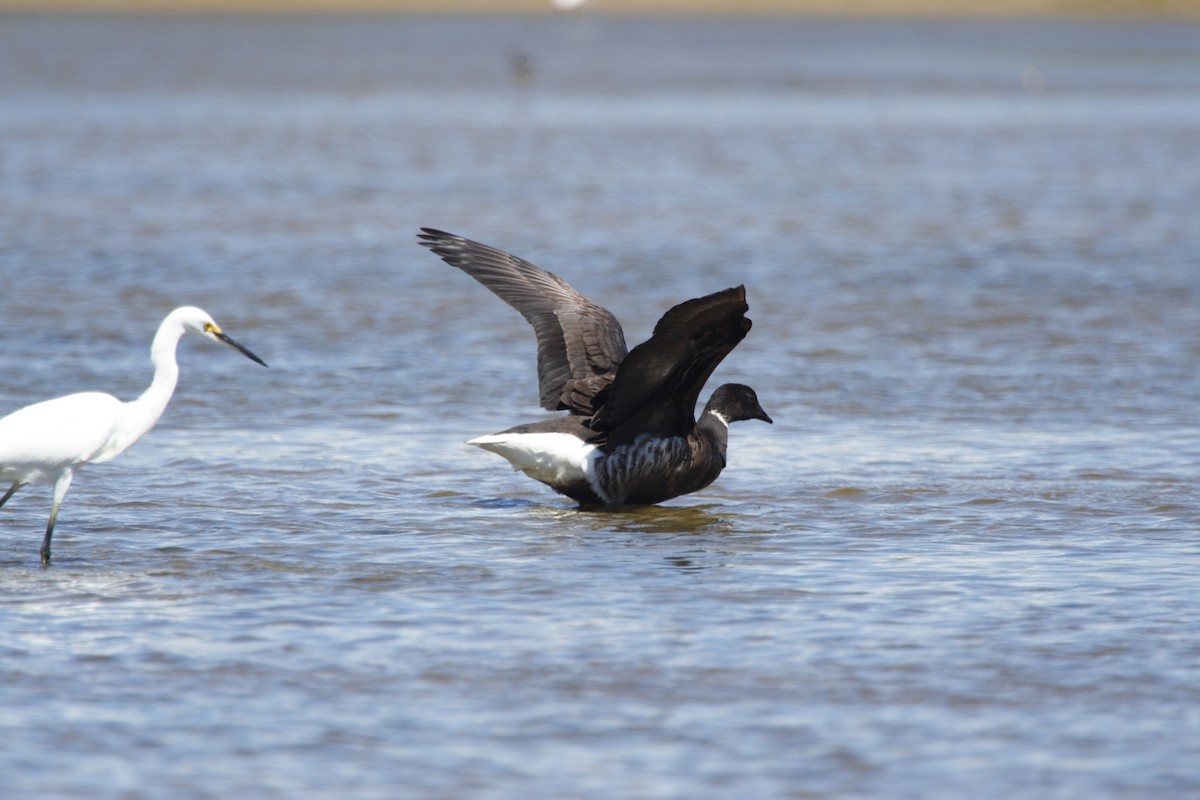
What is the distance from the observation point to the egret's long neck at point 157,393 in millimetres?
7922

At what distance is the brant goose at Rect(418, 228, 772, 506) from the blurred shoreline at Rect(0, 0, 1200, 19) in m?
97.9

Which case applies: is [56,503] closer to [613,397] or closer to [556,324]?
[613,397]

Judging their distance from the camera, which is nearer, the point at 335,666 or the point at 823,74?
the point at 335,666

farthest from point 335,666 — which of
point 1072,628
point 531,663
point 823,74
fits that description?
point 823,74

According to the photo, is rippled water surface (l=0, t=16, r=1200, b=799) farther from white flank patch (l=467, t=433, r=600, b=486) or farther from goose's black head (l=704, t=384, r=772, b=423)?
goose's black head (l=704, t=384, r=772, b=423)

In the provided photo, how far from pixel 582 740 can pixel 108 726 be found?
59.3 inches

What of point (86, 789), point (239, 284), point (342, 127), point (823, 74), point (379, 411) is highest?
point (823, 74)

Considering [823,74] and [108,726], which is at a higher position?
[823,74]

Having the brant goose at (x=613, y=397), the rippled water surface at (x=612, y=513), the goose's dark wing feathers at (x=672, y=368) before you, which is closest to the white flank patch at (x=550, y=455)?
the brant goose at (x=613, y=397)

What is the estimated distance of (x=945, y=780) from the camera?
5527 millimetres

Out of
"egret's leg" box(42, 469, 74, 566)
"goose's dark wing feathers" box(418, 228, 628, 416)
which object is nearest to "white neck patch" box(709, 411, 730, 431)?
"goose's dark wing feathers" box(418, 228, 628, 416)

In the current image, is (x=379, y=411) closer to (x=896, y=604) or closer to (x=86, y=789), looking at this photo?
(x=896, y=604)

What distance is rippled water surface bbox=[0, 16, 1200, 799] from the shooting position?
19.2 ft

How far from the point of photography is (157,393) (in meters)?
7.94
